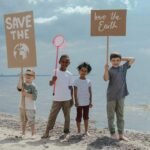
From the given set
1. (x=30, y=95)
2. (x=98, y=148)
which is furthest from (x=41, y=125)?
(x=98, y=148)

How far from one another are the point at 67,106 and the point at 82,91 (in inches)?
20.2

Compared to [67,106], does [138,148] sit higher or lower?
lower

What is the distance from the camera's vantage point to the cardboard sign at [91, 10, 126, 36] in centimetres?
1210

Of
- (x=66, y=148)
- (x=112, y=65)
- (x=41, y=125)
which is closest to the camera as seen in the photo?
(x=66, y=148)

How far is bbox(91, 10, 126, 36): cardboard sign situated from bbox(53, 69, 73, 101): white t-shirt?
3.75 ft

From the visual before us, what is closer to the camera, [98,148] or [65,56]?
[98,148]

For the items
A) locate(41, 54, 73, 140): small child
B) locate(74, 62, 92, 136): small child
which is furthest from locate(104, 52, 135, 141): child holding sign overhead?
locate(41, 54, 73, 140): small child

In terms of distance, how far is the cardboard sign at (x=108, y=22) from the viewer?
12102 millimetres

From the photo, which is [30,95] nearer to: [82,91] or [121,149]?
[82,91]

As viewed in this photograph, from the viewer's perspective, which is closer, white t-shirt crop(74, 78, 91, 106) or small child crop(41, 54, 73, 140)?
small child crop(41, 54, 73, 140)

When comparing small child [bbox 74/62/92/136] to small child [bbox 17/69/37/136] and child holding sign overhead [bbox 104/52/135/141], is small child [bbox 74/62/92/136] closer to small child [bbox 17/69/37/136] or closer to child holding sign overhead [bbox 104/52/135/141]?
child holding sign overhead [bbox 104/52/135/141]

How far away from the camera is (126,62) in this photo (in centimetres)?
1195

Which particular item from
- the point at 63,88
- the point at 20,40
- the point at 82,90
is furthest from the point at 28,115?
the point at 20,40

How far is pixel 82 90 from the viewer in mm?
12312
